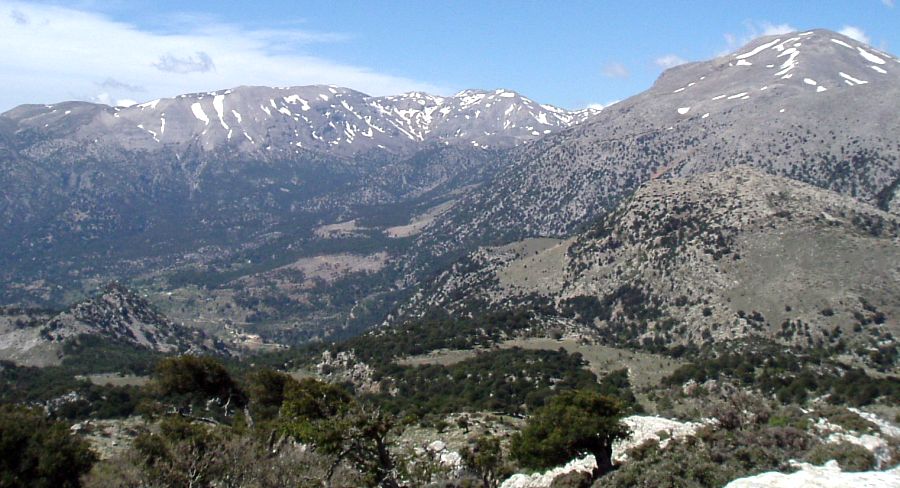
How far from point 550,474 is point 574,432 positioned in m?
3.29

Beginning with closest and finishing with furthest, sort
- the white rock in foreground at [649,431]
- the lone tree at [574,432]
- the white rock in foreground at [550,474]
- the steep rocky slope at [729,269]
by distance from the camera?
1. the lone tree at [574,432]
2. the white rock in foreground at [550,474]
3. the white rock in foreground at [649,431]
4. the steep rocky slope at [729,269]

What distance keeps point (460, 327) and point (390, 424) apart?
2881 inches

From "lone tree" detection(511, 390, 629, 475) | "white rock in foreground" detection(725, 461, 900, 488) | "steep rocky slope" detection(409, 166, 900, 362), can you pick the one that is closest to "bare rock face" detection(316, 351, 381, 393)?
"steep rocky slope" detection(409, 166, 900, 362)

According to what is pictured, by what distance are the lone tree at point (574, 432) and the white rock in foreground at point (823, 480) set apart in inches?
422

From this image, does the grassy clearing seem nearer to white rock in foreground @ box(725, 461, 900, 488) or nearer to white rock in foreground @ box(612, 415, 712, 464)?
white rock in foreground @ box(612, 415, 712, 464)

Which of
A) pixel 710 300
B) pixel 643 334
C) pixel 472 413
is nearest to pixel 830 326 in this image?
pixel 710 300

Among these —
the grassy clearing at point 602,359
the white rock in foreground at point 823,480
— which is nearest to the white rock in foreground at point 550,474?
the white rock in foreground at point 823,480

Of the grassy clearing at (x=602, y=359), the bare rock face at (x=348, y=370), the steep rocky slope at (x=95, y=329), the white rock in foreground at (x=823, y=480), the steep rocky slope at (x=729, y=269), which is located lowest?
the steep rocky slope at (x=95, y=329)

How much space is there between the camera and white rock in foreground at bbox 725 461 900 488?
17.5 meters

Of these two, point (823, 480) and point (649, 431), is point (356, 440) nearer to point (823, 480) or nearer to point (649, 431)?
point (649, 431)

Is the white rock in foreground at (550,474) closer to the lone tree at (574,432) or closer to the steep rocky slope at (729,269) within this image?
the lone tree at (574,432)

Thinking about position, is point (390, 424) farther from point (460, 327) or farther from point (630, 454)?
point (460, 327)

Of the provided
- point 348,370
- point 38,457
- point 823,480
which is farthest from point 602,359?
point 823,480

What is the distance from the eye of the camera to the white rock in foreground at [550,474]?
31.5 m
